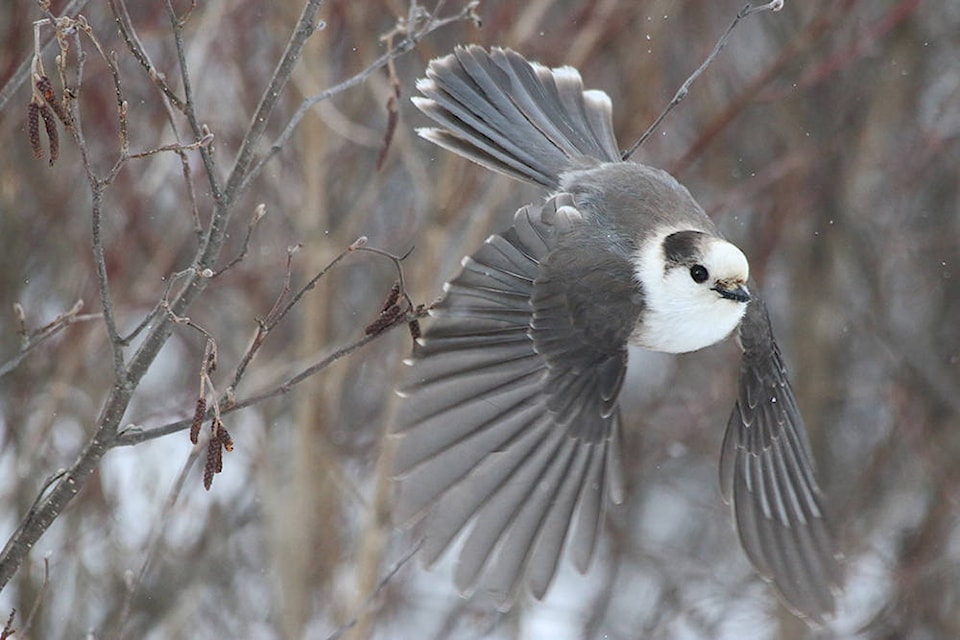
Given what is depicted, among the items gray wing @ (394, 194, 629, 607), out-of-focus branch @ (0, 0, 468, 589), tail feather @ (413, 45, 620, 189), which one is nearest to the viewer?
out-of-focus branch @ (0, 0, 468, 589)

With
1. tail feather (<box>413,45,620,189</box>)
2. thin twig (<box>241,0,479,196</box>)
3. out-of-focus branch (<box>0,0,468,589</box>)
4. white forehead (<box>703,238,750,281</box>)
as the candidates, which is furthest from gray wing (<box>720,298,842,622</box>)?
out-of-focus branch (<box>0,0,468,589</box>)

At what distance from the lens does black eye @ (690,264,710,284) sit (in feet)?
9.78

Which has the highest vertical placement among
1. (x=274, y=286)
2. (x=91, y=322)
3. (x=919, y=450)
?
(x=274, y=286)

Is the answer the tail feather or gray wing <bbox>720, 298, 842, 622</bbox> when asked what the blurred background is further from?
gray wing <bbox>720, 298, 842, 622</bbox>

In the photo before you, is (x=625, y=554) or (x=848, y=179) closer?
(x=848, y=179)

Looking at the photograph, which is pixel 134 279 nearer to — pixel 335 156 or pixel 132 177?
pixel 132 177

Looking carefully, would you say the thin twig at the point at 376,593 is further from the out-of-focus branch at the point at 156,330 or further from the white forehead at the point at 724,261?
the white forehead at the point at 724,261

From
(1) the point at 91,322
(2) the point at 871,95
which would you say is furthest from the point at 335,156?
(2) the point at 871,95

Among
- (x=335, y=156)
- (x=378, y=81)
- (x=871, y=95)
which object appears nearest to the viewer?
(x=378, y=81)

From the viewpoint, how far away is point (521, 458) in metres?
3.08

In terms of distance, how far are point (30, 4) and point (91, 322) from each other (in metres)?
1.12

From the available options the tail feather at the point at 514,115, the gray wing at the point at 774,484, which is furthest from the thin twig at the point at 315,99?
the gray wing at the point at 774,484

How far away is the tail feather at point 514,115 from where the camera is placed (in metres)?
3.47

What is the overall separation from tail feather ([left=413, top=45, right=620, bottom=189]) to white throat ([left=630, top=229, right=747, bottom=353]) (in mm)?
524
